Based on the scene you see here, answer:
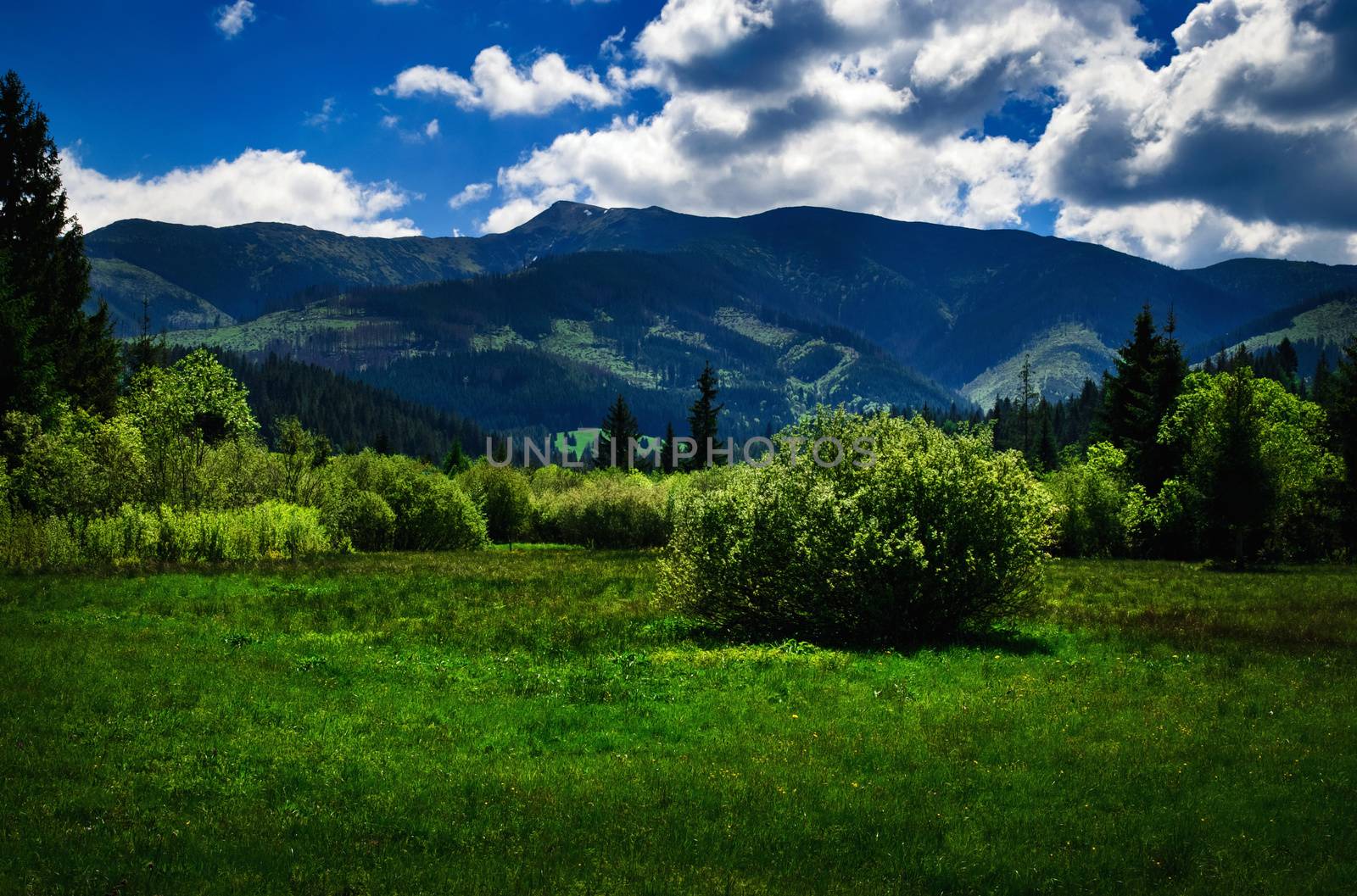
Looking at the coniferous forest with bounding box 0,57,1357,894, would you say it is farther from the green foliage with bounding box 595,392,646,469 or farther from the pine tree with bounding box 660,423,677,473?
the pine tree with bounding box 660,423,677,473

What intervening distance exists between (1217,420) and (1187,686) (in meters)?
36.0

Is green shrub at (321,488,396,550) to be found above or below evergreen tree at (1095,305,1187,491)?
below

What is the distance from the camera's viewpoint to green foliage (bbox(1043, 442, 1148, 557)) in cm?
5738

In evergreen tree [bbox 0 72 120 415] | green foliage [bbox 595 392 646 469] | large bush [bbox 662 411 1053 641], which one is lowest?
large bush [bbox 662 411 1053 641]

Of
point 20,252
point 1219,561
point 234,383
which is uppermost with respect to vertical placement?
point 20,252

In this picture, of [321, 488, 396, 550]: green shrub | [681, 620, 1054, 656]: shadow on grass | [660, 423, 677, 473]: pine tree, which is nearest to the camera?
[681, 620, 1054, 656]: shadow on grass

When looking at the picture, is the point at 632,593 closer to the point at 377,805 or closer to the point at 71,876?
the point at 377,805

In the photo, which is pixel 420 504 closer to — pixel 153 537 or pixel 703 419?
pixel 153 537

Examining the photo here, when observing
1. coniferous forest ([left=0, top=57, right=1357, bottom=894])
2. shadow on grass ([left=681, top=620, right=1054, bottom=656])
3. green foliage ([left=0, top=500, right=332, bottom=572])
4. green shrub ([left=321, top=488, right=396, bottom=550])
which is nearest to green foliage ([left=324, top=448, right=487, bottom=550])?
green shrub ([left=321, top=488, right=396, bottom=550])

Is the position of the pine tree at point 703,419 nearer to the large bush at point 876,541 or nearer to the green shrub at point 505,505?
the green shrub at point 505,505

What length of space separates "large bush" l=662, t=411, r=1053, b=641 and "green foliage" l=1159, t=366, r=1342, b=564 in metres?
29.6

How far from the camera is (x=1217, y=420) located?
45.0 m

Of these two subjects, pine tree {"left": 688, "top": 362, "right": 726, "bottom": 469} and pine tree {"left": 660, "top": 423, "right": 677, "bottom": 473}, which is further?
pine tree {"left": 660, "top": 423, "right": 677, "bottom": 473}

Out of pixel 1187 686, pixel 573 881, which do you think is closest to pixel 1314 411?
pixel 1187 686
